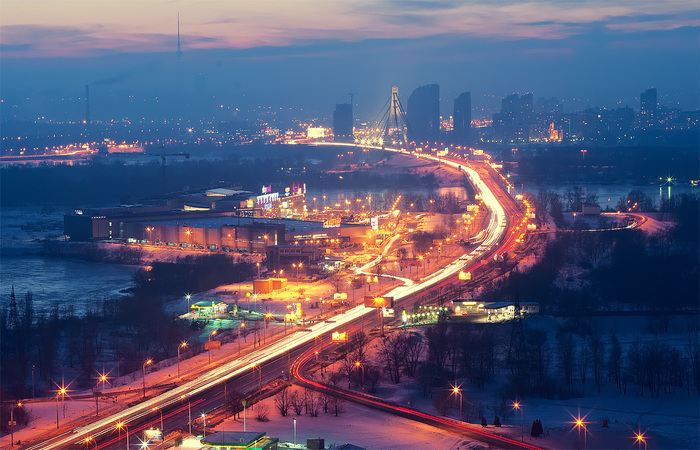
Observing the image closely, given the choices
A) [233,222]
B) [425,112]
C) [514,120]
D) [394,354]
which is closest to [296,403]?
[394,354]

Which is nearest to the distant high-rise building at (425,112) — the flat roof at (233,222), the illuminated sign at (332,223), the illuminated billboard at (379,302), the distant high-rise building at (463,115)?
the distant high-rise building at (463,115)

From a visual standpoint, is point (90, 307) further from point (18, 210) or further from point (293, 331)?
point (18, 210)

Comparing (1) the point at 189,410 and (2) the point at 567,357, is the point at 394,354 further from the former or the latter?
(1) the point at 189,410

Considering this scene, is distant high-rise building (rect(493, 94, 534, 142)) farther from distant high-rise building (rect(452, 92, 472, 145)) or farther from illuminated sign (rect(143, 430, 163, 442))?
illuminated sign (rect(143, 430, 163, 442))

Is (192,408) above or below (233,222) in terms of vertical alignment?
below

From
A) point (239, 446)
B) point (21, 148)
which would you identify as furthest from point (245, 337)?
point (21, 148)

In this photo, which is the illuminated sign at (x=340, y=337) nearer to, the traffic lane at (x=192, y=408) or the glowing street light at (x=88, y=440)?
the traffic lane at (x=192, y=408)
